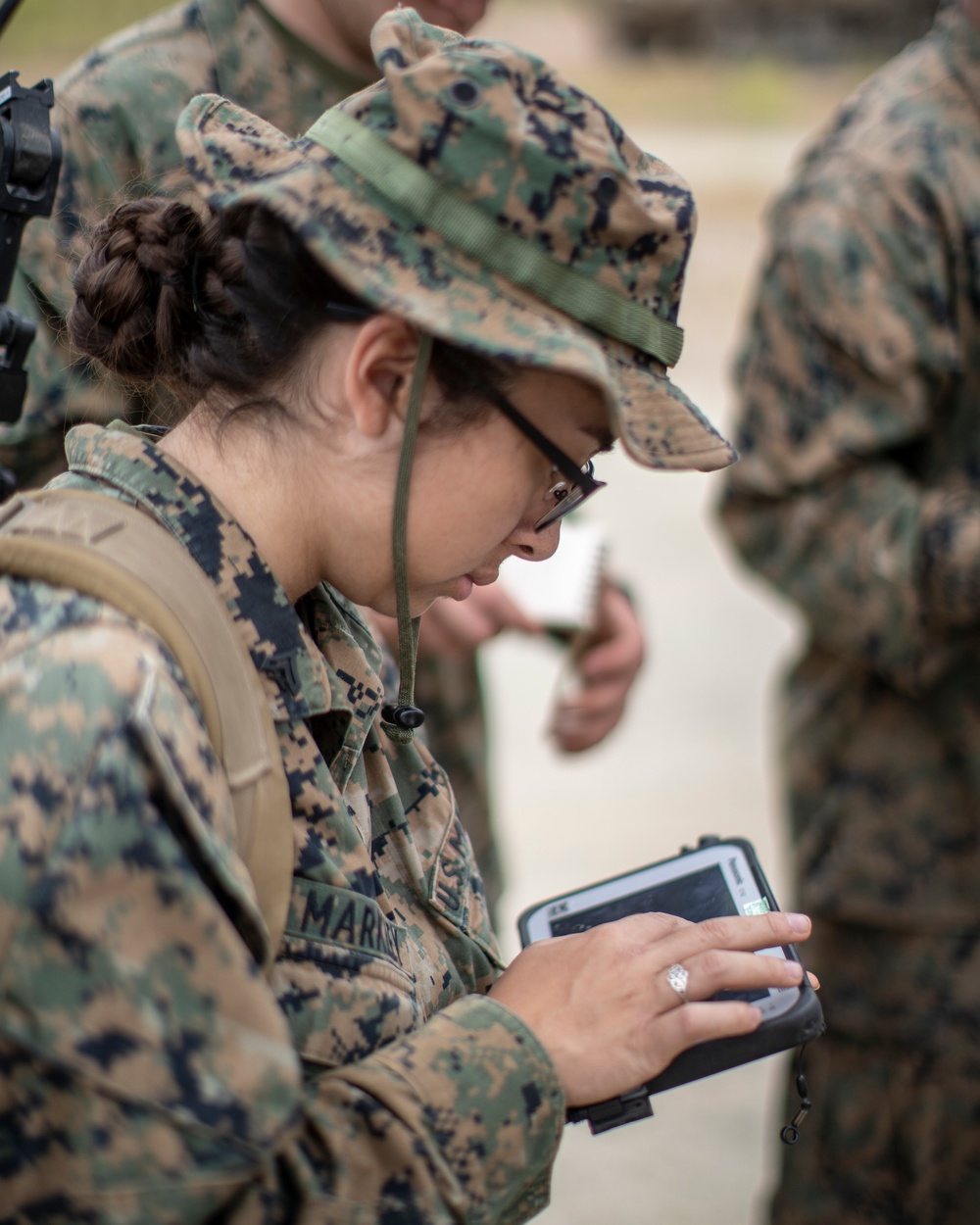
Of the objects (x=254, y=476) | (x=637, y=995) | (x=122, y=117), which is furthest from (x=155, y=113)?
(x=637, y=995)

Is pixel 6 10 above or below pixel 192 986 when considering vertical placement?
above

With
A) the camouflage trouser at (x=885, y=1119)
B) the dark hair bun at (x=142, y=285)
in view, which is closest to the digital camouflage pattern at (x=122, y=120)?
the dark hair bun at (x=142, y=285)

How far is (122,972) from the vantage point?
966mm

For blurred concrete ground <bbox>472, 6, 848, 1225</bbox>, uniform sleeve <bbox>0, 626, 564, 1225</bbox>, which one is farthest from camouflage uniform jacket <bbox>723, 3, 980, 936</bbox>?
uniform sleeve <bbox>0, 626, 564, 1225</bbox>

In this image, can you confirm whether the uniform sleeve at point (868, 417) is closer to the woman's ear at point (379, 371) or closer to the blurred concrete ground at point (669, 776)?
the blurred concrete ground at point (669, 776)

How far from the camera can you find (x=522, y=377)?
1.25 meters

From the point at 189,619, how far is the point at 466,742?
170cm

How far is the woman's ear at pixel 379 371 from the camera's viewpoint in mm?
1200

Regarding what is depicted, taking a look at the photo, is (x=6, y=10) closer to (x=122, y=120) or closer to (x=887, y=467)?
(x=122, y=120)

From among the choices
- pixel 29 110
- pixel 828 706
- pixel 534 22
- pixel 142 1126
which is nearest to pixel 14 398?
pixel 29 110

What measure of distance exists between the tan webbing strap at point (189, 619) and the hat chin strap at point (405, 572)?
0.19m

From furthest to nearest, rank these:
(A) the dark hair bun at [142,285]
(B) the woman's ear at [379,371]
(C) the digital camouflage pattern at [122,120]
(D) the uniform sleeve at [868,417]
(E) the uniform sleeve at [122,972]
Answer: (D) the uniform sleeve at [868,417] → (C) the digital camouflage pattern at [122,120] → (A) the dark hair bun at [142,285] → (B) the woman's ear at [379,371] → (E) the uniform sleeve at [122,972]

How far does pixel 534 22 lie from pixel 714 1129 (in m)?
14.1

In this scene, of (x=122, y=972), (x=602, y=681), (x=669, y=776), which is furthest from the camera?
(x=669, y=776)
